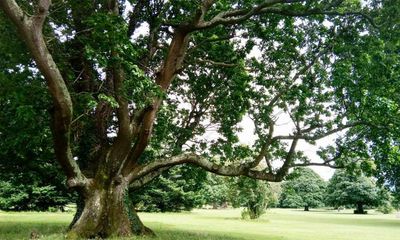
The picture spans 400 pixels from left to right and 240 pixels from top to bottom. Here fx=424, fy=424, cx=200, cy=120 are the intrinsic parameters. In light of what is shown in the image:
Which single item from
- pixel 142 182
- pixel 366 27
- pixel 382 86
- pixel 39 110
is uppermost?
pixel 366 27

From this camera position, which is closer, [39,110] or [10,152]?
[39,110]

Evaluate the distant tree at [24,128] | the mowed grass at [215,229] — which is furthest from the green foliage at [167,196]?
the distant tree at [24,128]

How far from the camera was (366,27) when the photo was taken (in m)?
17.1

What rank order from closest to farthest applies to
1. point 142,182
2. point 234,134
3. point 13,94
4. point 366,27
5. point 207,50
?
1. point 13,94
2. point 366,27
3. point 142,182
4. point 207,50
5. point 234,134

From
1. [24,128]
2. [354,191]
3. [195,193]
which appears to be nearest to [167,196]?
[195,193]

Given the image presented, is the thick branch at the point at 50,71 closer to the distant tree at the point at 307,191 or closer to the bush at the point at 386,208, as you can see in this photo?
the bush at the point at 386,208

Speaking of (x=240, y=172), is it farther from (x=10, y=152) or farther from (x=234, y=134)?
(x=10, y=152)

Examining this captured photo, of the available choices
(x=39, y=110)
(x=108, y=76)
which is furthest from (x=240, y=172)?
(x=39, y=110)

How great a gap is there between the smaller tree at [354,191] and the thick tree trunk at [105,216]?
68419mm

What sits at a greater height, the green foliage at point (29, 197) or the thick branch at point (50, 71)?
the thick branch at point (50, 71)

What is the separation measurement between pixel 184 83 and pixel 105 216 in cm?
964

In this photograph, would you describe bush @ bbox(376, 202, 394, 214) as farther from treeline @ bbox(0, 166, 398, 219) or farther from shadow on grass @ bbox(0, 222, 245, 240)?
shadow on grass @ bbox(0, 222, 245, 240)

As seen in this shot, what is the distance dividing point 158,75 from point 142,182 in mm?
5350

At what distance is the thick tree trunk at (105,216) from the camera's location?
16.9 m
